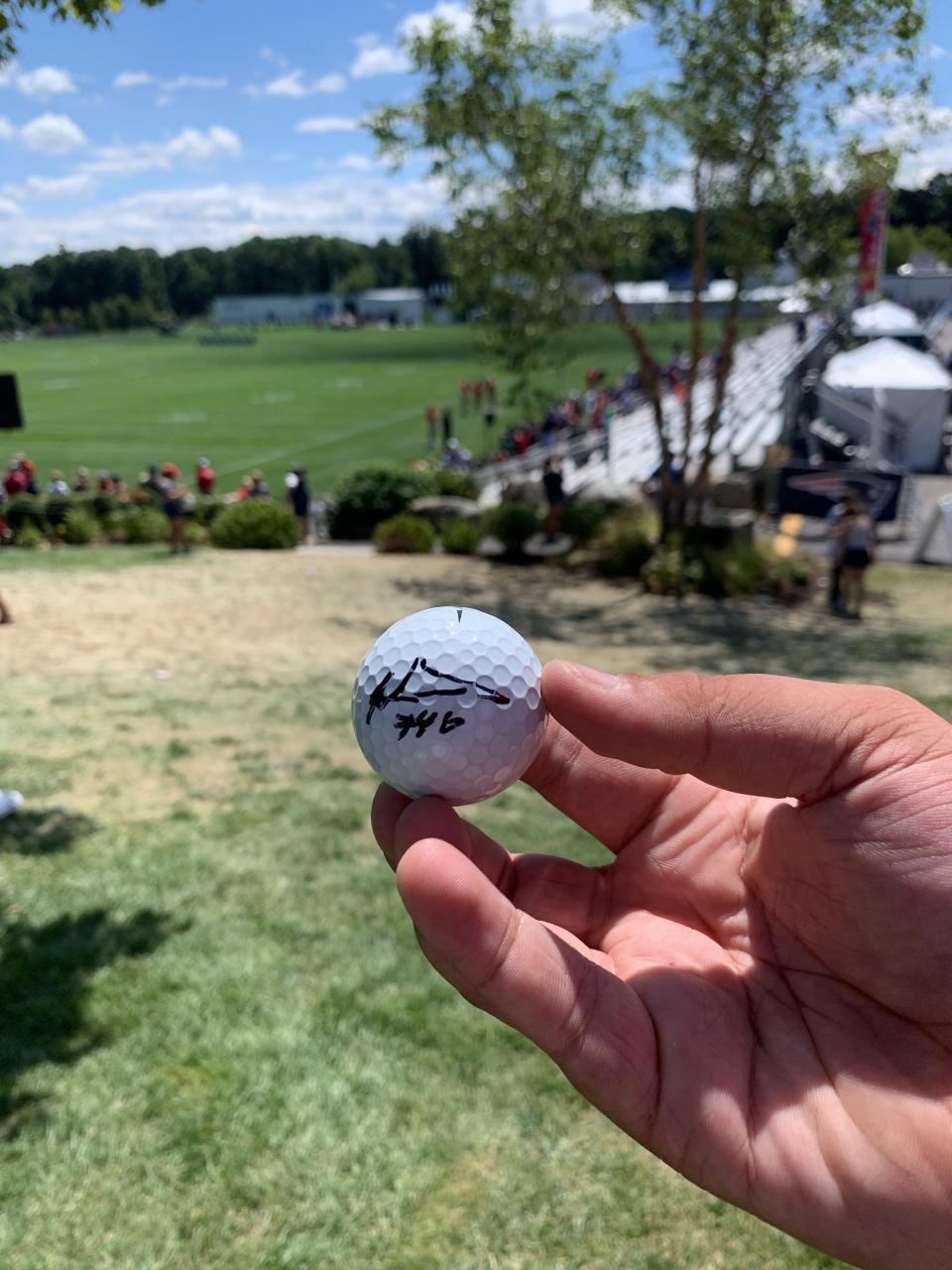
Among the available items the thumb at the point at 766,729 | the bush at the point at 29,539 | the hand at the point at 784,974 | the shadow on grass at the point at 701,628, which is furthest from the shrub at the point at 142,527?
the thumb at the point at 766,729

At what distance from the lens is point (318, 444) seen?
36188mm

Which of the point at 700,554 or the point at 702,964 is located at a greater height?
the point at 702,964

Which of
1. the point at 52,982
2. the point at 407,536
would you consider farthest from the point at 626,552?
the point at 52,982

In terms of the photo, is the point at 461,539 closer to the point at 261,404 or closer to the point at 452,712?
the point at 452,712

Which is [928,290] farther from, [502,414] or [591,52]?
[591,52]

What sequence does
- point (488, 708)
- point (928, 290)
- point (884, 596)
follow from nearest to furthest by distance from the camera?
point (488, 708), point (884, 596), point (928, 290)

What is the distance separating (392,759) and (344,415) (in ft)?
138

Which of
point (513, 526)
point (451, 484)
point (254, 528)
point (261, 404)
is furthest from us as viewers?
point (261, 404)

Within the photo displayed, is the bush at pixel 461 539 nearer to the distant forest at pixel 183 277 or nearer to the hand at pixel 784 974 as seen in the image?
the hand at pixel 784 974

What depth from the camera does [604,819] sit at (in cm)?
Answer: 303

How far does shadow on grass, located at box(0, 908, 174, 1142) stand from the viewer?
4164 millimetres

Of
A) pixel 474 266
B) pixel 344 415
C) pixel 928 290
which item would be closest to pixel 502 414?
pixel 344 415

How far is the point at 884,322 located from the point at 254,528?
2532 centimetres

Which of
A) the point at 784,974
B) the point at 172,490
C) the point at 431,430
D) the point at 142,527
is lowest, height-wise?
the point at 142,527
